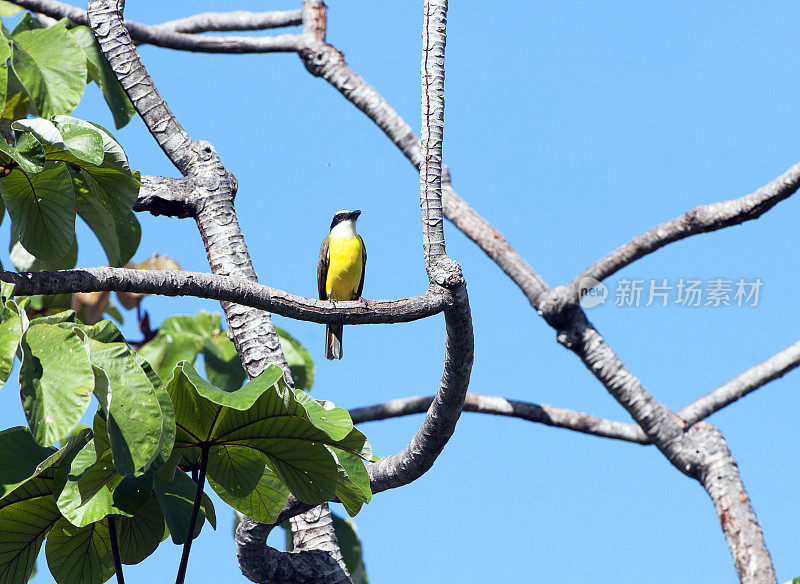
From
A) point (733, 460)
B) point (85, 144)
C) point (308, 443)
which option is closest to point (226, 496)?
point (308, 443)

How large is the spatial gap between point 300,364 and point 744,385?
2630 millimetres

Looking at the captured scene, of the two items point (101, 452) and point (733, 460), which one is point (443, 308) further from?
point (733, 460)

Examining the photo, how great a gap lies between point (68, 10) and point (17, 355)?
4188 mm

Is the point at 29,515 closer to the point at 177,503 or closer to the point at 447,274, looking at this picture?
the point at 177,503

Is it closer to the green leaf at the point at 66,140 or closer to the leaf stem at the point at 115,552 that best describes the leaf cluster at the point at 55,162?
the green leaf at the point at 66,140

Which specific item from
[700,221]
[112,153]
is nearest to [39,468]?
[112,153]

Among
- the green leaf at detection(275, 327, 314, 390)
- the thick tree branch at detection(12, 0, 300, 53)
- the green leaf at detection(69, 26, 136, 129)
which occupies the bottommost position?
the green leaf at detection(275, 327, 314, 390)

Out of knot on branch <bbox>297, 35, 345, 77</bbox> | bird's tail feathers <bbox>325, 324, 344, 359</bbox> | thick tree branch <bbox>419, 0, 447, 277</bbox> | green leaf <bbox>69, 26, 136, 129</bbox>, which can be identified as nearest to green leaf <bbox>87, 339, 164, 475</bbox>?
thick tree branch <bbox>419, 0, 447, 277</bbox>

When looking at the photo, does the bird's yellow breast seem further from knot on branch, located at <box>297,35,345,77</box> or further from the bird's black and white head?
knot on branch, located at <box>297,35,345,77</box>

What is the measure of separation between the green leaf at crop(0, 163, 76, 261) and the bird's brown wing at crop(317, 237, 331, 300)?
13.9 feet

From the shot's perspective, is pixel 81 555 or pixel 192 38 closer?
pixel 81 555

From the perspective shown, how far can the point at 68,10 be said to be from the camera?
541 centimetres

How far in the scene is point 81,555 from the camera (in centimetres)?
265

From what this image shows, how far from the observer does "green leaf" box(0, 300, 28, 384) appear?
1868mm
